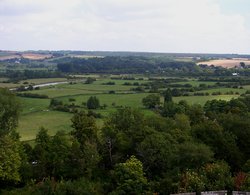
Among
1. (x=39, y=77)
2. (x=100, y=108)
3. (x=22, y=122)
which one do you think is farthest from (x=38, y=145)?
(x=39, y=77)

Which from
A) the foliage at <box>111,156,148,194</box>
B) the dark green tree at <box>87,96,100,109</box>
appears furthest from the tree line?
the dark green tree at <box>87,96,100,109</box>

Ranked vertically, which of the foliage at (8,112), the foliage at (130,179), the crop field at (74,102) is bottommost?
the crop field at (74,102)

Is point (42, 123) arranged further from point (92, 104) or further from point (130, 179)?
point (130, 179)

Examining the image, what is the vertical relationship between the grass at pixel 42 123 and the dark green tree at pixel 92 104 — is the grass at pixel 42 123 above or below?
below

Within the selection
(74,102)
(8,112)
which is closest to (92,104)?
(74,102)

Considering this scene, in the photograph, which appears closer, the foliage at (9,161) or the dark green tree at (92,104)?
the foliage at (9,161)

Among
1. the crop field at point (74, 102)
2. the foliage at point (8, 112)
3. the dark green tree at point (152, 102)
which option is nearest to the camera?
the foliage at point (8, 112)

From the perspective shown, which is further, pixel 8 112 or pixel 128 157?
pixel 8 112

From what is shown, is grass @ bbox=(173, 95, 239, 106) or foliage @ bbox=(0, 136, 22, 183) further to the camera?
grass @ bbox=(173, 95, 239, 106)

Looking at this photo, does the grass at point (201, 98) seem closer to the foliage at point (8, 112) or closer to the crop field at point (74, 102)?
the crop field at point (74, 102)

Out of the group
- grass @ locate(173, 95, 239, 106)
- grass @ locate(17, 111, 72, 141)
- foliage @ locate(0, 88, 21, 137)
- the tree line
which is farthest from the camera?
grass @ locate(173, 95, 239, 106)

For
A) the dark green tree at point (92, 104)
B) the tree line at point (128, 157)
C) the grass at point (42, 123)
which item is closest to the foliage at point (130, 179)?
the tree line at point (128, 157)

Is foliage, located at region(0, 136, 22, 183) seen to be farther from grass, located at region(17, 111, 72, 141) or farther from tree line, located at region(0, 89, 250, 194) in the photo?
grass, located at region(17, 111, 72, 141)

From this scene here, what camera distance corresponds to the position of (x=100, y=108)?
69875 millimetres
